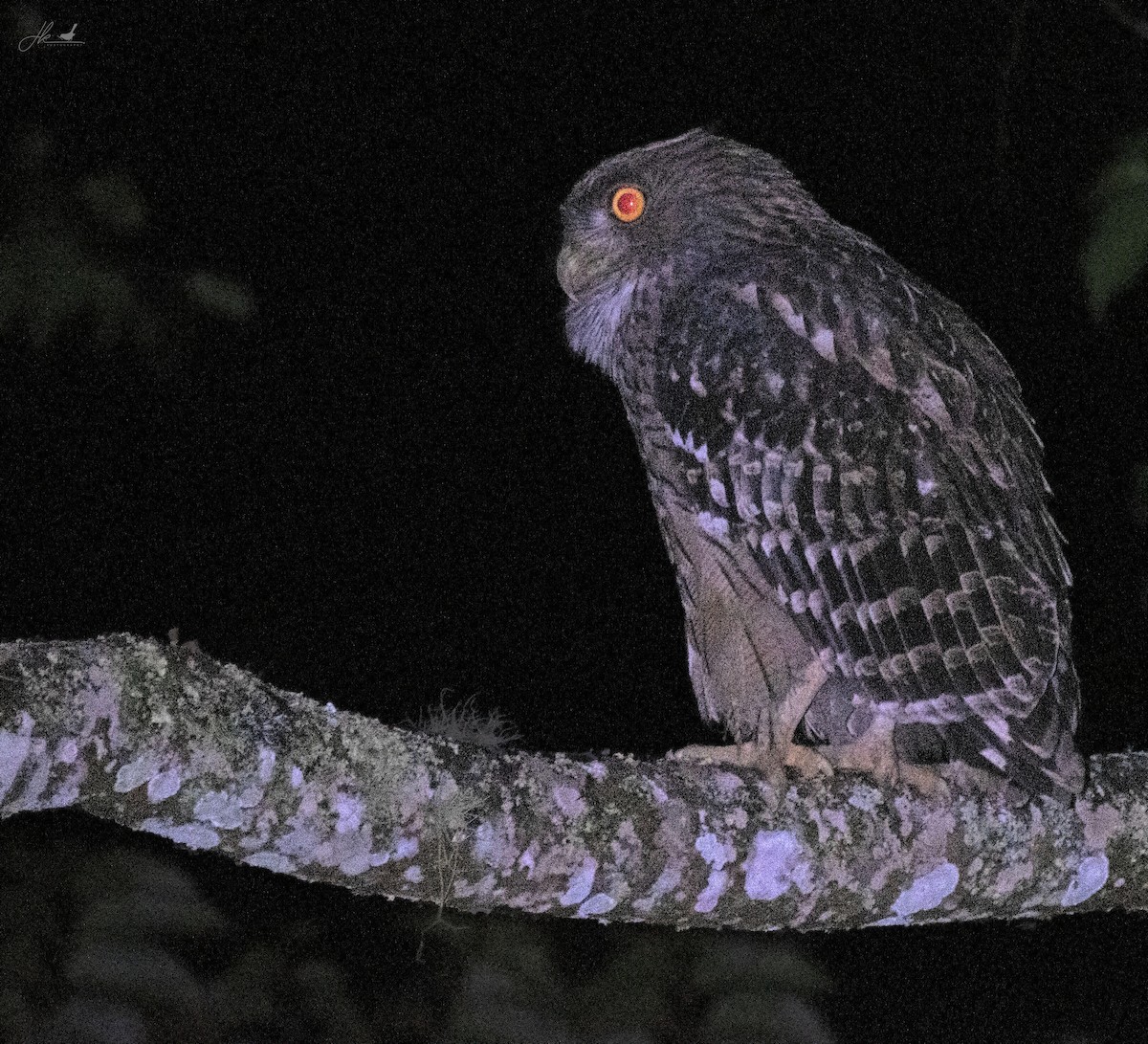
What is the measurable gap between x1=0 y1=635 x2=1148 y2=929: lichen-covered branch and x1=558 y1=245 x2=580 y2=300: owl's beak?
4.50 feet

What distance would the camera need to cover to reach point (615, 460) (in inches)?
185

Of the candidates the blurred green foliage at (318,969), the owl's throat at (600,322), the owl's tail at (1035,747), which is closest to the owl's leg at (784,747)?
the owl's tail at (1035,747)

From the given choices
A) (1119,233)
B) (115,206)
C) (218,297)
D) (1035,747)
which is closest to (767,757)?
(1035,747)

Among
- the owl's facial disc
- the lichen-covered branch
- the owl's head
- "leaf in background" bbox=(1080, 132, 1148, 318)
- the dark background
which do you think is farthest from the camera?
the dark background

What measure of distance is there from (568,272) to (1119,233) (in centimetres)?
154

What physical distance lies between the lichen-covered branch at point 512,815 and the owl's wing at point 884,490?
183 millimetres

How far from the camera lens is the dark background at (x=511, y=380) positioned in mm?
4043

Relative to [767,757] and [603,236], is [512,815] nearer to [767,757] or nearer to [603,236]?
[767,757]

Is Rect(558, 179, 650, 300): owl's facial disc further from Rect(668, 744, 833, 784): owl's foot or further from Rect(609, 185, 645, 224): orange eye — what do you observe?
Rect(668, 744, 833, 784): owl's foot

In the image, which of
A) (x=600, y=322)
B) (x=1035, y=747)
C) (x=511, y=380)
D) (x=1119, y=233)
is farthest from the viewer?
(x=511, y=380)

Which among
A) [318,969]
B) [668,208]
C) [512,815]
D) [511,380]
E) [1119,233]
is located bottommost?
[318,969]

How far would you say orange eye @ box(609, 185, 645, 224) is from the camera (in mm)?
3012

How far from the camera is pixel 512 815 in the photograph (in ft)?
5.79

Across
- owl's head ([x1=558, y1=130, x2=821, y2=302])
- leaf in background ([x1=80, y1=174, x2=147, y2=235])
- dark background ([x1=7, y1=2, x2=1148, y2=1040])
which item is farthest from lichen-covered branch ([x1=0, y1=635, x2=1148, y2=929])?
dark background ([x1=7, y1=2, x2=1148, y2=1040])
